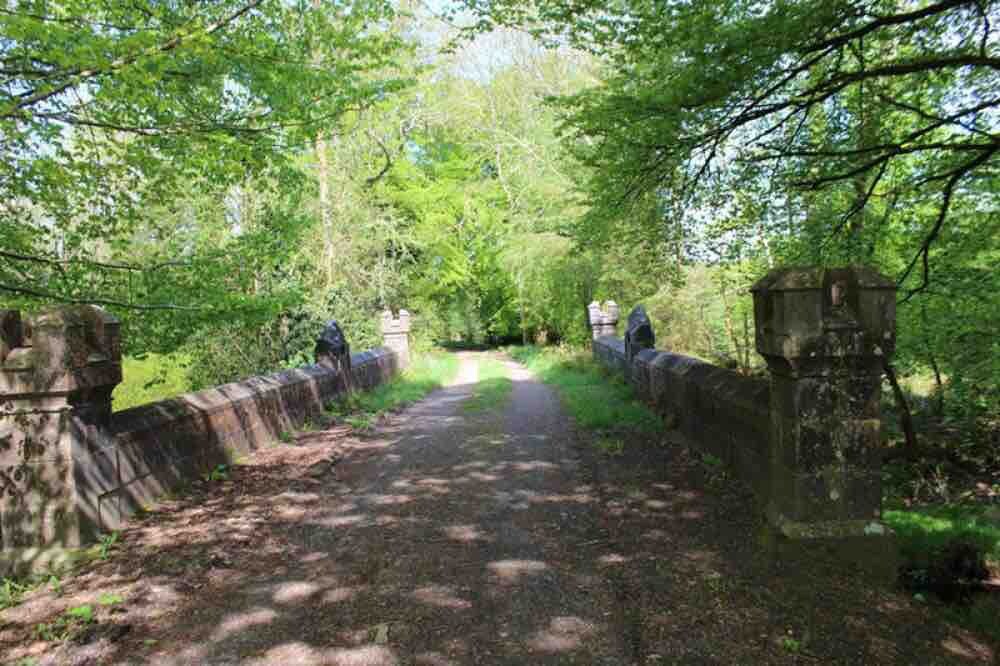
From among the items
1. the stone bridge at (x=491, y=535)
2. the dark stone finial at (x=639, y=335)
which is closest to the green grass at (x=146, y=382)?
the stone bridge at (x=491, y=535)

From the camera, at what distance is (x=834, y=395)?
4.07m

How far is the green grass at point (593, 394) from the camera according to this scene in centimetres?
885

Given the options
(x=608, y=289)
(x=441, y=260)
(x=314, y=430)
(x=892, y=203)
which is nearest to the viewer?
(x=892, y=203)

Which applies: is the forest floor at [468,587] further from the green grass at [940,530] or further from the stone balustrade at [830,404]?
the green grass at [940,530]

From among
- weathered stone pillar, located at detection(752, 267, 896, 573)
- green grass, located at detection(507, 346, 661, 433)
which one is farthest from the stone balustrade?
green grass, located at detection(507, 346, 661, 433)

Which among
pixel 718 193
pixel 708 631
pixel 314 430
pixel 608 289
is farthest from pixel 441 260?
pixel 708 631

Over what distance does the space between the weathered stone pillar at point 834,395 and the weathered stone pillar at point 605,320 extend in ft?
→ 45.9

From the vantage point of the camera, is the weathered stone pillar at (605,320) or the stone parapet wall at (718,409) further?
the weathered stone pillar at (605,320)

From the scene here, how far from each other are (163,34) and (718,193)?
5.71 m

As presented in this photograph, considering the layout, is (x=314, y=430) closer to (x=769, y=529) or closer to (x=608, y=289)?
(x=769, y=529)

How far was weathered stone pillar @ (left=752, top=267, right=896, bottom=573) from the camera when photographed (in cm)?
398

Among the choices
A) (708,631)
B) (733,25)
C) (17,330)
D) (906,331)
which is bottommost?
(708,631)

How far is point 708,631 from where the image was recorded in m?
3.11

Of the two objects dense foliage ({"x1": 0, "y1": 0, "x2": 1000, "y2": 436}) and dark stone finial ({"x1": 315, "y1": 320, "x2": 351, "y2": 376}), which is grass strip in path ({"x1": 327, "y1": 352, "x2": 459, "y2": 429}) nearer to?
dark stone finial ({"x1": 315, "y1": 320, "x2": 351, "y2": 376})
